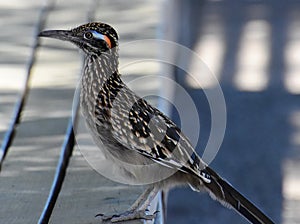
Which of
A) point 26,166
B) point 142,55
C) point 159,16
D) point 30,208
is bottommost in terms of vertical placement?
point 30,208

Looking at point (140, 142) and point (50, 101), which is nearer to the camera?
point (140, 142)

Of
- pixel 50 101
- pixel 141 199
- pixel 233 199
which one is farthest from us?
pixel 50 101

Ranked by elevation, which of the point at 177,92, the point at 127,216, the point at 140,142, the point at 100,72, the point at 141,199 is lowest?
the point at 127,216

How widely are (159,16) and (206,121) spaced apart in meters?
2.42

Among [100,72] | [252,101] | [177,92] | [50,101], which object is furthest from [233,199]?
[252,101]

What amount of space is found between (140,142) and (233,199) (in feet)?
1.63

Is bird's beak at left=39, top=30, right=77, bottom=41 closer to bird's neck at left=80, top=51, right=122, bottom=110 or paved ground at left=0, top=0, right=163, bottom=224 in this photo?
bird's neck at left=80, top=51, right=122, bottom=110

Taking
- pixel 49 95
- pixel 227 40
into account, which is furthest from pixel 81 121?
pixel 227 40

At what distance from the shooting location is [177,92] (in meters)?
8.02

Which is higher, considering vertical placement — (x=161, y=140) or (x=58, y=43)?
(x=58, y=43)

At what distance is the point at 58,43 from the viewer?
606cm

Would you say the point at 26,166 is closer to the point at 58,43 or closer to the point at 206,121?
the point at 58,43

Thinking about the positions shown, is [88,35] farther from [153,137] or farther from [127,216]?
[127,216]

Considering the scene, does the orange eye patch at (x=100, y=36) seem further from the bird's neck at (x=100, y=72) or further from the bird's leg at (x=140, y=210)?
the bird's leg at (x=140, y=210)
